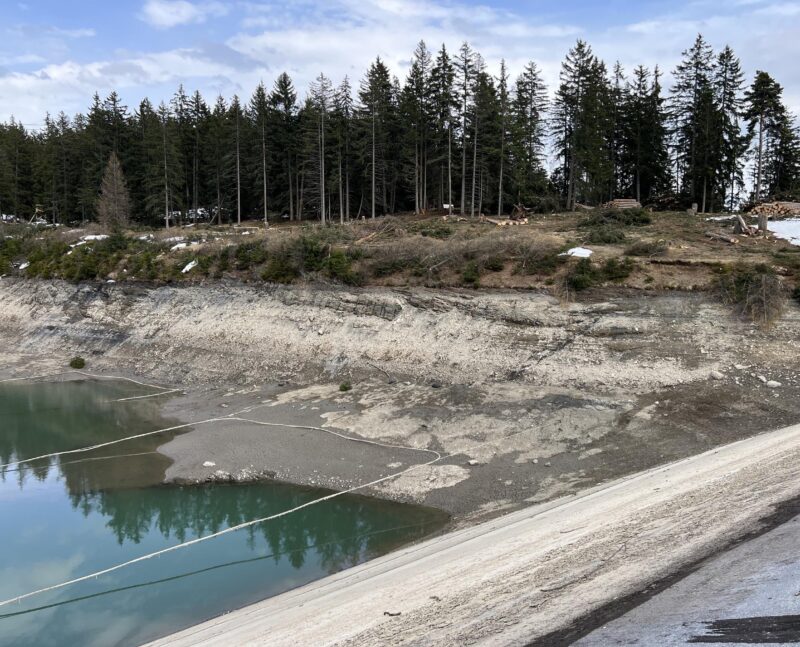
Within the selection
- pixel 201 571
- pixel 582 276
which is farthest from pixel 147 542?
pixel 582 276

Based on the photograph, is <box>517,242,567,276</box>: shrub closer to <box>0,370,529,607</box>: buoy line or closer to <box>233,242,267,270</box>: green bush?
<box>0,370,529,607</box>: buoy line

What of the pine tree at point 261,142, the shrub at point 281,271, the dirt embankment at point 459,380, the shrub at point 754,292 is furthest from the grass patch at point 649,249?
the pine tree at point 261,142

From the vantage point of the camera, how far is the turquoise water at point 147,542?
10430 millimetres

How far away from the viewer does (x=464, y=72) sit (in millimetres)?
45875

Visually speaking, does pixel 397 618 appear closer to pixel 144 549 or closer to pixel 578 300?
pixel 144 549

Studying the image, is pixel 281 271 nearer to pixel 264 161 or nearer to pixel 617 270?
pixel 617 270

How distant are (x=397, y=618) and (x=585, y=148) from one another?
146 ft

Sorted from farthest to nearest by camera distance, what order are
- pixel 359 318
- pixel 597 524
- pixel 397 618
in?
pixel 359 318
pixel 597 524
pixel 397 618

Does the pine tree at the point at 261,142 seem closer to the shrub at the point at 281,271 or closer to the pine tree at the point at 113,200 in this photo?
the pine tree at the point at 113,200

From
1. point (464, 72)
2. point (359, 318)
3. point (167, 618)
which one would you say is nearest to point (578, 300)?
point (359, 318)

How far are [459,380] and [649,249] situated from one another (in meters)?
10.3

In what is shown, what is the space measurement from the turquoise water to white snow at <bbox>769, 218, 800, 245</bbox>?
75.4 ft

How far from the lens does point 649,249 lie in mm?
24016

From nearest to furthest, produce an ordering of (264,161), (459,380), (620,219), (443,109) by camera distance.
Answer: (459,380) → (620,219) → (443,109) → (264,161)
